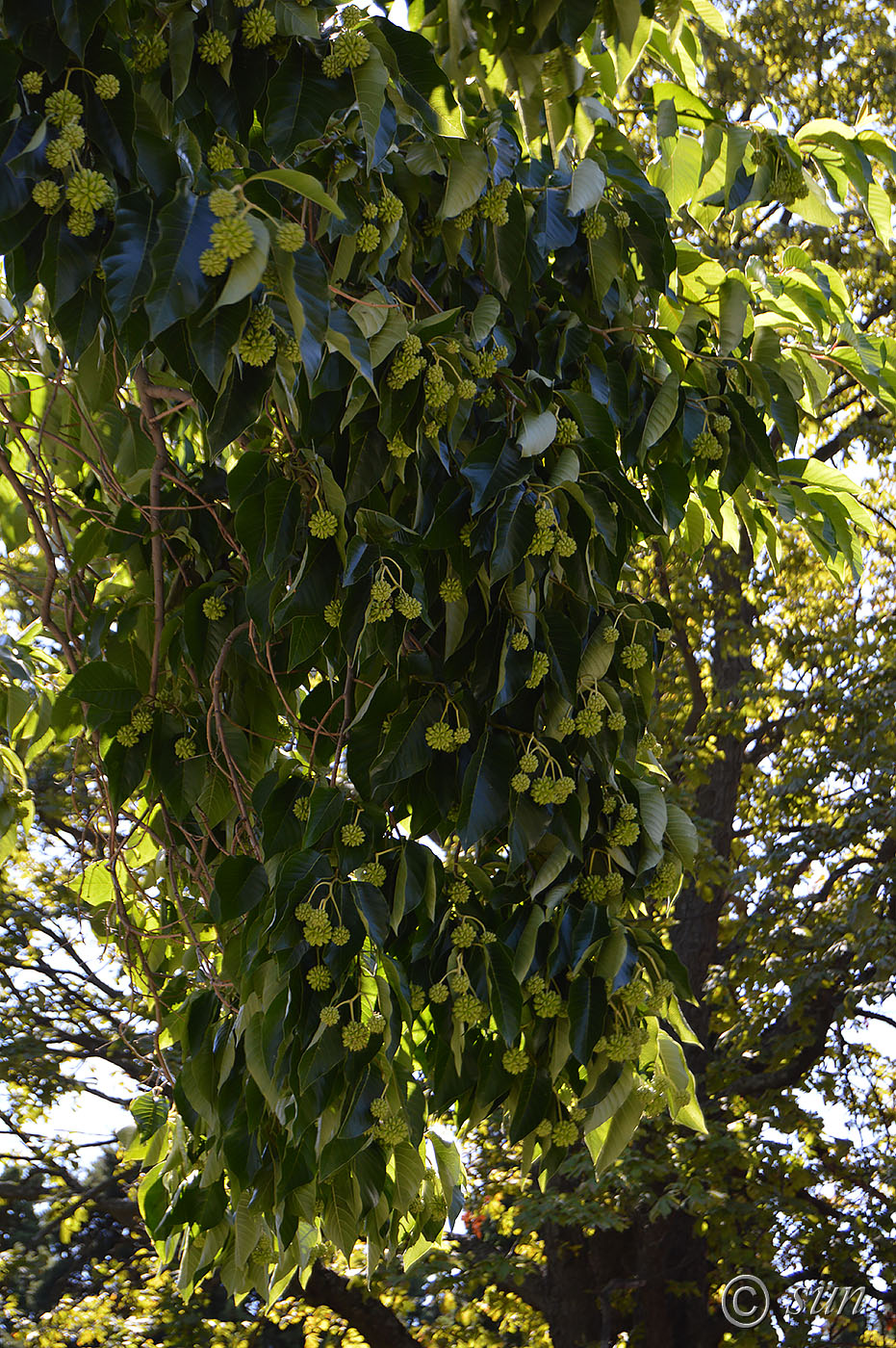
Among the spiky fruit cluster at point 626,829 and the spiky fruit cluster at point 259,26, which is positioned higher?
the spiky fruit cluster at point 259,26

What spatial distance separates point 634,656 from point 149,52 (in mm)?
890

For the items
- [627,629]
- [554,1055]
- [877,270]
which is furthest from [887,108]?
[554,1055]

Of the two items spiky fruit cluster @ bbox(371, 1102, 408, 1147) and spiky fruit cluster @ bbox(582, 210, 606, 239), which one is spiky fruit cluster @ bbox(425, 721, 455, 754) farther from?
spiky fruit cluster @ bbox(582, 210, 606, 239)

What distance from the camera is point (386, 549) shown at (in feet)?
4.58

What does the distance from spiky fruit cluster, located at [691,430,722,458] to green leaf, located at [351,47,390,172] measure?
667 millimetres

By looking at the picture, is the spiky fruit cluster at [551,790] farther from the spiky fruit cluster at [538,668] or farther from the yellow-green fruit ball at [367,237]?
the yellow-green fruit ball at [367,237]

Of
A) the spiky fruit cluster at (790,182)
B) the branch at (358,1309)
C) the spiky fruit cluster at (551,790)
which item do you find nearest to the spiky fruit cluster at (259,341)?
the spiky fruit cluster at (551,790)

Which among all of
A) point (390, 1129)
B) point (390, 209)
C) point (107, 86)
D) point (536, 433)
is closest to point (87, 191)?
point (107, 86)

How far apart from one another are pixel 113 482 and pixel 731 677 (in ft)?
17.9

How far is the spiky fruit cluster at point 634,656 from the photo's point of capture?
1.62 meters

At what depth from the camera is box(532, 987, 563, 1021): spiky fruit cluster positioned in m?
1.53

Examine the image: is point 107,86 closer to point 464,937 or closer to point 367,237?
point 367,237

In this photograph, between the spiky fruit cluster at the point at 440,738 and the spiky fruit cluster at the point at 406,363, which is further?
the spiky fruit cluster at the point at 440,738

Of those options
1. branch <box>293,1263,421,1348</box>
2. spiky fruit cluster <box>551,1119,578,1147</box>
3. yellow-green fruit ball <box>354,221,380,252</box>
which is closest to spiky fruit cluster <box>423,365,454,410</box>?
yellow-green fruit ball <box>354,221,380,252</box>
